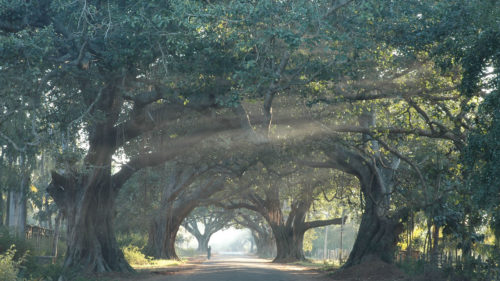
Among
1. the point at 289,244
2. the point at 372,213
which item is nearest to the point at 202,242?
the point at 289,244

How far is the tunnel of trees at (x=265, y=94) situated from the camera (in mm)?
13898

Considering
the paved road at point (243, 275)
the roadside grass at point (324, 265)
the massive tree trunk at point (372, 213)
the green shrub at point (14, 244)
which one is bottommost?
the roadside grass at point (324, 265)

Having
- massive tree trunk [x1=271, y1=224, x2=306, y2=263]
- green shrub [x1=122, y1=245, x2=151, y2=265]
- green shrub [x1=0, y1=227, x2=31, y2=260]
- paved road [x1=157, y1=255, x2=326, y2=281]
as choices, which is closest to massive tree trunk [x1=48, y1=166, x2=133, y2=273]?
green shrub [x1=0, y1=227, x2=31, y2=260]

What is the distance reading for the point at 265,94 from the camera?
15695 mm

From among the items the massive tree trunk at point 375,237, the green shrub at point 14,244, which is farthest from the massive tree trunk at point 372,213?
the green shrub at point 14,244

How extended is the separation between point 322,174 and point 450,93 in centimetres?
1496

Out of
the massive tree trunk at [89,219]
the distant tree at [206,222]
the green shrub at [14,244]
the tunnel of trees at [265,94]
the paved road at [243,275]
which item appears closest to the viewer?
the tunnel of trees at [265,94]

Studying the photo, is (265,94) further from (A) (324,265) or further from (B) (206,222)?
(B) (206,222)

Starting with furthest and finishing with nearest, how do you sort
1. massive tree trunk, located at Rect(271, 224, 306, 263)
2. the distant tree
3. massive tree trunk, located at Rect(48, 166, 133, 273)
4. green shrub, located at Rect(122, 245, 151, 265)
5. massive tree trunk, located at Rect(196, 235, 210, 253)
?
massive tree trunk, located at Rect(196, 235, 210, 253) < the distant tree < massive tree trunk, located at Rect(271, 224, 306, 263) < green shrub, located at Rect(122, 245, 151, 265) < massive tree trunk, located at Rect(48, 166, 133, 273)

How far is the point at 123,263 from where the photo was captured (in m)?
21.8

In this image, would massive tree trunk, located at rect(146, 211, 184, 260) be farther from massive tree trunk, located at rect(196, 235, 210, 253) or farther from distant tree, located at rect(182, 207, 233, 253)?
massive tree trunk, located at rect(196, 235, 210, 253)

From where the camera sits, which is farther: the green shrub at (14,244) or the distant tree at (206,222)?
the distant tree at (206,222)

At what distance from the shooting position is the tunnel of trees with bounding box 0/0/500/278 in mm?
13898

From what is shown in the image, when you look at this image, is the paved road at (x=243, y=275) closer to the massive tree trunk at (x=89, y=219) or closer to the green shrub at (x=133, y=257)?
the massive tree trunk at (x=89, y=219)
